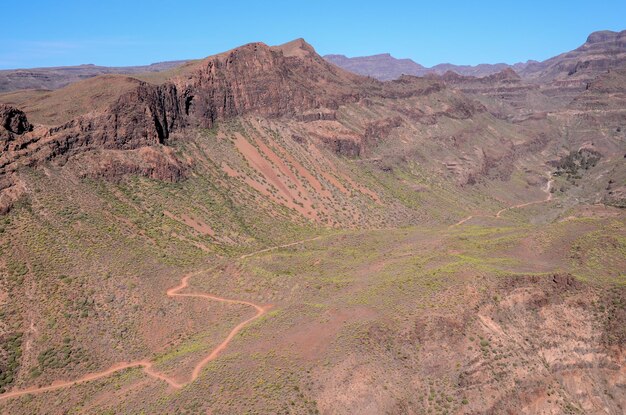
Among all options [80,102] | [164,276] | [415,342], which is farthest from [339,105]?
[415,342]

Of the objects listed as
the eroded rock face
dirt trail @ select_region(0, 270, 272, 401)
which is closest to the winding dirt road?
dirt trail @ select_region(0, 270, 272, 401)

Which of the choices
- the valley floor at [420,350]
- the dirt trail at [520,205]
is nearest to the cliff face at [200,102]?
the valley floor at [420,350]

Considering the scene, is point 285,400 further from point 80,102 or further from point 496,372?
point 80,102

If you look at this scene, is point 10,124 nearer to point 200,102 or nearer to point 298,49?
point 200,102

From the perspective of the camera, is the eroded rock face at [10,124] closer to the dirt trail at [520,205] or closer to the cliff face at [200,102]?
the cliff face at [200,102]

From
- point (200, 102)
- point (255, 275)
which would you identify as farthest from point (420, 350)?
point (200, 102)

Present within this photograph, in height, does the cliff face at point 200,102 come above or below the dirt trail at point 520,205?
above

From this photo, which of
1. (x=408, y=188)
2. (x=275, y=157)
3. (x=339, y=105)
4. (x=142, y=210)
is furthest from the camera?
Answer: (x=339, y=105)

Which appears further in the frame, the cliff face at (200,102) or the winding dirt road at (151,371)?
the cliff face at (200,102)
